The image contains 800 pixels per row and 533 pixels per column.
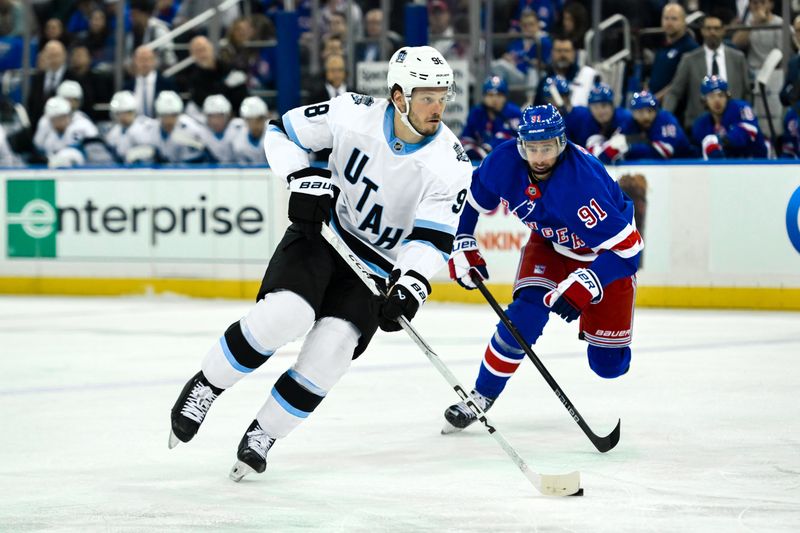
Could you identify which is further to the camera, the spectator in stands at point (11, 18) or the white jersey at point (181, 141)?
the spectator in stands at point (11, 18)

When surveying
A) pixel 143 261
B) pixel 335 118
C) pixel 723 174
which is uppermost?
pixel 335 118

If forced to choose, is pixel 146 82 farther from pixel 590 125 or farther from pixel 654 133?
pixel 654 133

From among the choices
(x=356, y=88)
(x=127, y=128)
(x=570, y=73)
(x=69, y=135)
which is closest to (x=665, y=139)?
(x=570, y=73)

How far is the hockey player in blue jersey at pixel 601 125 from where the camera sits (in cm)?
941

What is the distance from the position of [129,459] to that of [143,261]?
6333 millimetres

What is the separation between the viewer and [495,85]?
32.9 ft

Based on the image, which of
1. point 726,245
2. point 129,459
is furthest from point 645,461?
point 726,245

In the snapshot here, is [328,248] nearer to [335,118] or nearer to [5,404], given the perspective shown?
[335,118]

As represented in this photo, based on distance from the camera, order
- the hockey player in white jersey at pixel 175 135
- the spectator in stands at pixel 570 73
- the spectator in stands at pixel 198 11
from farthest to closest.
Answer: the spectator in stands at pixel 198 11, the hockey player in white jersey at pixel 175 135, the spectator in stands at pixel 570 73

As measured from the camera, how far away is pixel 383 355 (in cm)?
716

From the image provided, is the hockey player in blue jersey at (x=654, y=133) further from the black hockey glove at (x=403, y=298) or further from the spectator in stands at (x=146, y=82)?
the black hockey glove at (x=403, y=298)

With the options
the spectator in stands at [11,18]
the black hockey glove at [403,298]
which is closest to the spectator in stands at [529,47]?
the spectator in stands at [11,18]

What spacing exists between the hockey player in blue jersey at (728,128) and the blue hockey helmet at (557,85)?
0.95 meters

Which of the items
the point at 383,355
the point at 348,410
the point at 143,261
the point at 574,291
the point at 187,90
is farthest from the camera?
the point at 187,90
